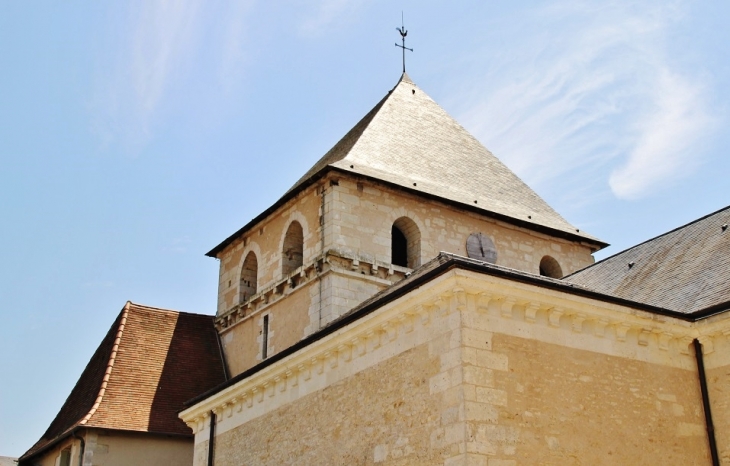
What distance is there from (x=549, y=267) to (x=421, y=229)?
3337 millimetres

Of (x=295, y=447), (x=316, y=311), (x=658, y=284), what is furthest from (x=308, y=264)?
(x=658, y=284)

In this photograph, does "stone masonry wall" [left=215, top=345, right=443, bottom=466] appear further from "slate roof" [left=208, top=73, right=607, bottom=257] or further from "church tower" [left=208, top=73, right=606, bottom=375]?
"slate roof" [left=208, top=73, right=607, bottom=257]

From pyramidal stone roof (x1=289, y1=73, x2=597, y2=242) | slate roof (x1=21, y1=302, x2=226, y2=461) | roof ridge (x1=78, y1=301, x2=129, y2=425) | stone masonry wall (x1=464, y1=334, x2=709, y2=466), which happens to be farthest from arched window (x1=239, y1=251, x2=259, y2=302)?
stone masonry wall (x1=464, y1=334, x2=709, y2=466)

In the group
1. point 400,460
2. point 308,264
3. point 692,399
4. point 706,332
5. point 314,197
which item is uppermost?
point 314,197

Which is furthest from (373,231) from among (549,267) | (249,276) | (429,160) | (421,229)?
(549,267)

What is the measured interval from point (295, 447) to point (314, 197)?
6.55 m

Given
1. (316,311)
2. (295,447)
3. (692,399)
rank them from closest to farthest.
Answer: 1. (692,399)
2. (295,447)
3. (316,311)

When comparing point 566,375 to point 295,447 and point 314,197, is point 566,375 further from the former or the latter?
point 314,197

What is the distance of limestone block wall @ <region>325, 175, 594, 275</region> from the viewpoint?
16.5 metres

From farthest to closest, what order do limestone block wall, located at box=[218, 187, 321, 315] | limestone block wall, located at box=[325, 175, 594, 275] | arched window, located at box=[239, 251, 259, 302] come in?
arched window, located at box=[239, 251, 259, 302]
limestone block wall, located at box=[218, 187, 321, 315]
limestone block wall, located at box=[325, 175, 594, 275]

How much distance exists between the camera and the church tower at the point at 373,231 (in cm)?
1639

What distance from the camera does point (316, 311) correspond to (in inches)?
631

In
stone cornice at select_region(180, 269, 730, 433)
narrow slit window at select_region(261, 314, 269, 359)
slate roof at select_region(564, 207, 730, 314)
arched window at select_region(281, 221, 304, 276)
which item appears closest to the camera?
stone cornice at select_region(180, 269, 730, 433)

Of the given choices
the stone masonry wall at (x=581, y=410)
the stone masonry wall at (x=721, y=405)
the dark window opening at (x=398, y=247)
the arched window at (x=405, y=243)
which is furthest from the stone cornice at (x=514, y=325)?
the dark window opening at (x=398, y=247)
